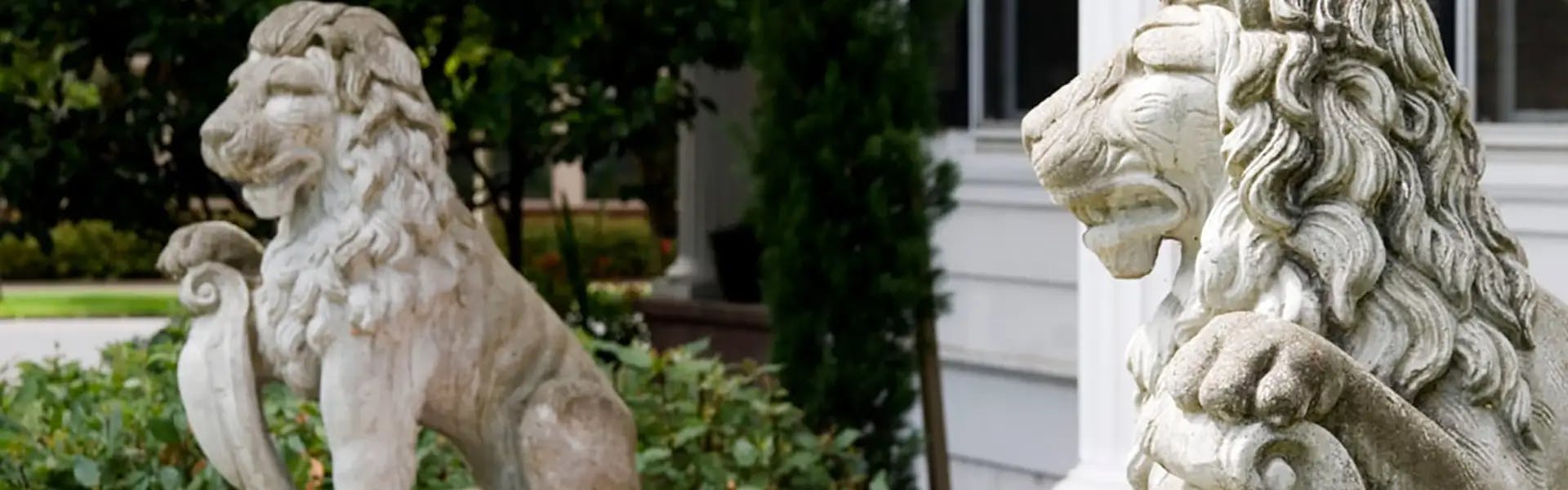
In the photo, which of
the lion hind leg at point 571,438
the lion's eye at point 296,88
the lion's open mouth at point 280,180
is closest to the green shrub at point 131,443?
the lion hind leg at point 571,438

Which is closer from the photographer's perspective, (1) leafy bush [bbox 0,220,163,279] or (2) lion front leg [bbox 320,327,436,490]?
(2) lion front leg [bbox 320,327,436,490]

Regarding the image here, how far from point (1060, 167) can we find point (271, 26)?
2.34m

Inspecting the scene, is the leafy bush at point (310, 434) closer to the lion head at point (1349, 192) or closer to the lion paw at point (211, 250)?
the lion paw at point (211, 250)

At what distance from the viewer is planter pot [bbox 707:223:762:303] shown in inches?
489

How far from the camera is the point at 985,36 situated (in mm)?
8836

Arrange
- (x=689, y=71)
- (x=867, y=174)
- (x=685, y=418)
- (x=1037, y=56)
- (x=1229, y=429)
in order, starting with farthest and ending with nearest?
(x=689, y=71)
(x=1037, y=56)
(x=867, y=174)
(x=685, y=418)
(x=1229, y=429)

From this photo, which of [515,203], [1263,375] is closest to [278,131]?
[1263,375]

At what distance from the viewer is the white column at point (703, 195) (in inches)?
494

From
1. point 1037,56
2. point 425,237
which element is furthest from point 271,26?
point 1037,56

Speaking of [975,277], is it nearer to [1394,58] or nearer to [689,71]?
[689,71]

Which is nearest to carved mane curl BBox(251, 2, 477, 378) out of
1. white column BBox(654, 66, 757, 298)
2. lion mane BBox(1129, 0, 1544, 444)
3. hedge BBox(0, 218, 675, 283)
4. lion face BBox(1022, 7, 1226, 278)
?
lion face BBox(1022, 7, 1226, 278)

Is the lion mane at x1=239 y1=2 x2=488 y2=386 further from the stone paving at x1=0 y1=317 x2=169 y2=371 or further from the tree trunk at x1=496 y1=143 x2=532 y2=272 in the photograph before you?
the stone paving at x1=0 y1=317 x2=169 y2=371

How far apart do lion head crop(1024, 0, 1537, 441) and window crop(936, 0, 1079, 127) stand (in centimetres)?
582

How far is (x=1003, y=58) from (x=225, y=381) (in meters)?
4.81
